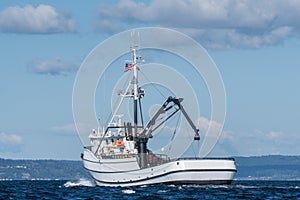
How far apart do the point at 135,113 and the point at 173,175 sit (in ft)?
61.0

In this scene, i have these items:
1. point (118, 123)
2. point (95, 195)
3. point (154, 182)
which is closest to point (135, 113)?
point (118, 123)

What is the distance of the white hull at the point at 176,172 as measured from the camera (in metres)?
158

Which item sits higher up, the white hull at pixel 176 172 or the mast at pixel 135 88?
the mast at pixel 135 88

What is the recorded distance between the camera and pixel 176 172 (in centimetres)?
15900

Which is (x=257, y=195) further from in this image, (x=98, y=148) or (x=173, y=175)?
(x=98, y=148)

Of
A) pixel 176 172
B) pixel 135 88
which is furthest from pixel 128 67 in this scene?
pixel 176 172

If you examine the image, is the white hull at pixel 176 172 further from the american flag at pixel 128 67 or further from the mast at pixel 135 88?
the american flag at pixel 128 67

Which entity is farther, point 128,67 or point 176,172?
point 128,67

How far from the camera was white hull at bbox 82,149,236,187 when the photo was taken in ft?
520

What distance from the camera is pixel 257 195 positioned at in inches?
5541

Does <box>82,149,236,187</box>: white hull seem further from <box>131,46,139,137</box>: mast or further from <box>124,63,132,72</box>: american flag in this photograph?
<box>124,63,132,72</box>: american flag

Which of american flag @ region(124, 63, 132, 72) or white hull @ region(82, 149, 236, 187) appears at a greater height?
american flag @ region(124, 63, 132, 72)

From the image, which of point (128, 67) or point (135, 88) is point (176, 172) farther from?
point (128, 67)

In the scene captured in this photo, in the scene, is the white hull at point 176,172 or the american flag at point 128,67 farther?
the american flag at point 128,67
